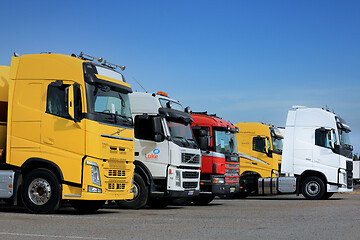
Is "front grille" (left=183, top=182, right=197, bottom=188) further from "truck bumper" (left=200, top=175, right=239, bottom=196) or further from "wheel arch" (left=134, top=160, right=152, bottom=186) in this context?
"truck bumper" (left=200, top=175, right=239, bottom=196)

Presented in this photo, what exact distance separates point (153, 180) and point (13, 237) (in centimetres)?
777

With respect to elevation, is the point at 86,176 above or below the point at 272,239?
above

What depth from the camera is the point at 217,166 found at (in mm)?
20578

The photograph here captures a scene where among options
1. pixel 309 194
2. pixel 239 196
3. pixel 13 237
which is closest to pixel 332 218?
pixel 13 237

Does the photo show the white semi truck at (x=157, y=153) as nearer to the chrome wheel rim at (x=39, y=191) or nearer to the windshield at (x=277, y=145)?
the chrome wheel rim at (x=39, y=191)

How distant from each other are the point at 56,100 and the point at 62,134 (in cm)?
→ 83

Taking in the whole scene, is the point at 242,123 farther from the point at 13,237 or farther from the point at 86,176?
the point at 13,237

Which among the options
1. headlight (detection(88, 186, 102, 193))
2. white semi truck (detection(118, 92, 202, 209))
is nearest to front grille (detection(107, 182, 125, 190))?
headlight (detection(88, 186, 102, 193))

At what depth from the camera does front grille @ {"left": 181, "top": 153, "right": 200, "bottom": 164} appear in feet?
57.3

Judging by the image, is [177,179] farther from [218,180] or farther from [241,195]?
A: [241,195]

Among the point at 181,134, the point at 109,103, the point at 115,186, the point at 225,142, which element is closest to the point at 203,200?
the point at 225,142

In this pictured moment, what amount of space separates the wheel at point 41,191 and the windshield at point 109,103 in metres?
1.88

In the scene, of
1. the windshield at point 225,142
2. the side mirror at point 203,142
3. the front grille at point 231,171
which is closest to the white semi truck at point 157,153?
the side mirror at point 203,142

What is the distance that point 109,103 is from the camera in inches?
571
